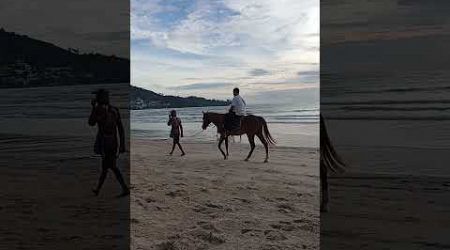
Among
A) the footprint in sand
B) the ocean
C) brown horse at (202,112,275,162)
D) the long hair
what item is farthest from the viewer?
the footprint in sand

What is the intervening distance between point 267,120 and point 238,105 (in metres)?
0.31

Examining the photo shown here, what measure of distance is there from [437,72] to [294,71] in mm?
1215

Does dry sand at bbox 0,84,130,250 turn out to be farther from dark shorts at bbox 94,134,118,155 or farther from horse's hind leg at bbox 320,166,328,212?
horse's hind leg at bbox 320,166,328,212

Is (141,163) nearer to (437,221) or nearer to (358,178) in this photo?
(358,178)

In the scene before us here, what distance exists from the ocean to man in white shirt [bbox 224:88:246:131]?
60 millimetres

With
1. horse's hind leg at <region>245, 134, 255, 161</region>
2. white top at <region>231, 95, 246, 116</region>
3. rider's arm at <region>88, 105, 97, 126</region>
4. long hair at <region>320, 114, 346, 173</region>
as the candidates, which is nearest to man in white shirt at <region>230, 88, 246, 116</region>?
white top at <region>231, 95, 246, 116</region>

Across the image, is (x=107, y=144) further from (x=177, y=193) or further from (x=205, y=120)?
(x=205, y=120)

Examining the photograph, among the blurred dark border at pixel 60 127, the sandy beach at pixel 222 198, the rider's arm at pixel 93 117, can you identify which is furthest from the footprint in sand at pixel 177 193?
the rider's arm at pixel 93 117

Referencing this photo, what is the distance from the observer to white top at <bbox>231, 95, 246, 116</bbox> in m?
4.71

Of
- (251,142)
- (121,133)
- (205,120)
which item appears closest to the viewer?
(121,133)

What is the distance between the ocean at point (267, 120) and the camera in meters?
4.45

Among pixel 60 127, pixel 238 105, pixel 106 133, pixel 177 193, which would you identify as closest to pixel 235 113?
pixel 238 105

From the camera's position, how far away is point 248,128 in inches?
186

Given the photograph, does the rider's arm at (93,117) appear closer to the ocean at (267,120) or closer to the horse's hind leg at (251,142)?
the ocean at (267,120)
